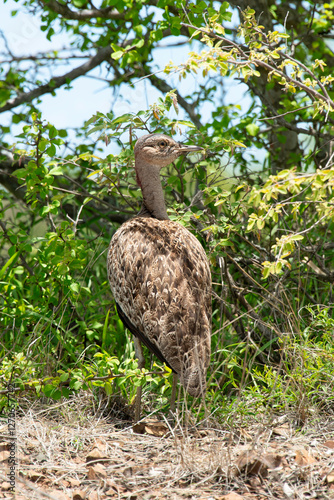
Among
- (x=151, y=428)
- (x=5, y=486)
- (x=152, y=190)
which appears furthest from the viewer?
(x=152, y=190)

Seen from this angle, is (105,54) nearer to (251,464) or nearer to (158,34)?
(158,34)

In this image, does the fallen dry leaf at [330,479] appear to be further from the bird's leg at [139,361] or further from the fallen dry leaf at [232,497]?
the bird's leg at [139,361]

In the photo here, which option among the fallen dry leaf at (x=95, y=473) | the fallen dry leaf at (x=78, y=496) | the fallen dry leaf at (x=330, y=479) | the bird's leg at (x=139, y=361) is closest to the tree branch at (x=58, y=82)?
the bird's leg at (x=139, y=361)

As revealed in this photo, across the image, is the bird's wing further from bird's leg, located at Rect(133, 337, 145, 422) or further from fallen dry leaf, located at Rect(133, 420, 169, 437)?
fallen dry leaf, located at Rect(133, 420, 169, 437)

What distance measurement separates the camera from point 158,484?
2.78 meters

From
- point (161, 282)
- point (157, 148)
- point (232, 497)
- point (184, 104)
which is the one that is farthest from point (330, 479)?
point (184, 104)

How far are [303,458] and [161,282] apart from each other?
1455 millimetres

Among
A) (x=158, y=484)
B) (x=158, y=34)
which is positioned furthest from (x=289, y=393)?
(x=158, y=34)

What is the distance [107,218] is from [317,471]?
3.56 m

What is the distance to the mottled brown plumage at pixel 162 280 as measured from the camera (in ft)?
11.2

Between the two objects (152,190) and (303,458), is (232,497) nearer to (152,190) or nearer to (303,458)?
(303,458)

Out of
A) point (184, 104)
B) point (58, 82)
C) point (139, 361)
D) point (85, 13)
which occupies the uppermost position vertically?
point (85, 13)

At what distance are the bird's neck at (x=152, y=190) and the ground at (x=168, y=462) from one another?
5.55 ft

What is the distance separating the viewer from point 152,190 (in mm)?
4172
